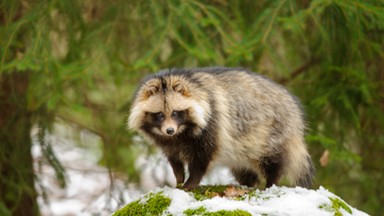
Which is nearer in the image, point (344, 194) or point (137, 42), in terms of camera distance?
point (137, 42)

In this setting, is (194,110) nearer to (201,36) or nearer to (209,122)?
(209,122)

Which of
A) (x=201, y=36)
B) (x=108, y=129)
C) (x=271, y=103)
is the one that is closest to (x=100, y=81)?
(x=108, y=129)

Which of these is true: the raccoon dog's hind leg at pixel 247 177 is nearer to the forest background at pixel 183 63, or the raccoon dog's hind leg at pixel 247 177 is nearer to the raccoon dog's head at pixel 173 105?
the raccoon dog's head at pixel 173 105

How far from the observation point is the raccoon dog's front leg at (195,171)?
5.34 metres

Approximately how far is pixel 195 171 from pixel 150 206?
895 millimetres

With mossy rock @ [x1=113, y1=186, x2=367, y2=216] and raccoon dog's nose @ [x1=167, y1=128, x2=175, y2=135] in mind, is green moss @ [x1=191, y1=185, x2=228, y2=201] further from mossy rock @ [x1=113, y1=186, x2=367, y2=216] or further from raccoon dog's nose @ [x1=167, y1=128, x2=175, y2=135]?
raccoon dog's nose @ [x1=167, y1=128, x2=175, y2=135]

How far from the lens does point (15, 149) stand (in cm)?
830

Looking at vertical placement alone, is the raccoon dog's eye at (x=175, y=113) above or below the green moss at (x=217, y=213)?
above

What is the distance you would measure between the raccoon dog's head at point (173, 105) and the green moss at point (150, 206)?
0.78m

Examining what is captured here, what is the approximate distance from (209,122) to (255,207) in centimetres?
133

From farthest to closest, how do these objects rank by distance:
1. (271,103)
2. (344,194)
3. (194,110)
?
(344,194) → (271,103) → (194,110)

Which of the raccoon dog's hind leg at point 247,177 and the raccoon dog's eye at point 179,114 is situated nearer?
the raccoon dog's eye at point 179,114

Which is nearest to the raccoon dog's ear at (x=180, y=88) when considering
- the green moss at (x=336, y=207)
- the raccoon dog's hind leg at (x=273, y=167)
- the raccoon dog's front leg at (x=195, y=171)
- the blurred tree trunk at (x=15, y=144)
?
the raccoon dog's front leg at (x=195, y=171)

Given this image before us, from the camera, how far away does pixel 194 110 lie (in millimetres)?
5387
